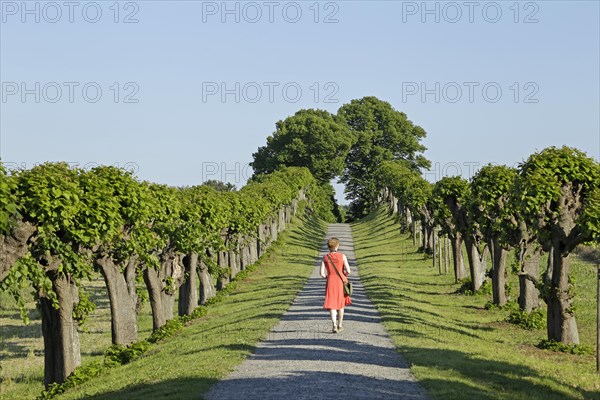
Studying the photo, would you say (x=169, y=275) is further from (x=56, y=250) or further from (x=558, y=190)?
(x=558, y=190)

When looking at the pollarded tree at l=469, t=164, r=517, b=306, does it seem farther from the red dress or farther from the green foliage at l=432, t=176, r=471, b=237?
the red dress

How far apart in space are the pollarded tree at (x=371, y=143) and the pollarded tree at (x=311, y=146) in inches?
274

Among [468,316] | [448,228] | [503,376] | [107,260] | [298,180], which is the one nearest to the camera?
[503,376]

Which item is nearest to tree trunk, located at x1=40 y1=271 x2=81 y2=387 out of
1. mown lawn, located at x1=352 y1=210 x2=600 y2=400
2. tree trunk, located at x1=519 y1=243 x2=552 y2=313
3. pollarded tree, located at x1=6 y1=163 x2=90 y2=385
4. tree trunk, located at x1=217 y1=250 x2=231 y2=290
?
pollarded tree, located at x1=6 y1=163 x2=90 y2=385

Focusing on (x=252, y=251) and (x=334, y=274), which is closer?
(x=334, y=274)

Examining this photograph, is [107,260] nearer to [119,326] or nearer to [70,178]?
[119,326]

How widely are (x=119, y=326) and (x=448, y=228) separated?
77.6 ft

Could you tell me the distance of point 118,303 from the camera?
31.4m

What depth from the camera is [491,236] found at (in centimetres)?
4072

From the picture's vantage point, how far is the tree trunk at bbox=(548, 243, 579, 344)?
2720 cm

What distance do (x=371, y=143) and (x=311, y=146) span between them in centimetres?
1499

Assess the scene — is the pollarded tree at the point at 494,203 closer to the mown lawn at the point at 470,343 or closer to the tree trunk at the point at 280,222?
the mown lawn at the point at 470,343

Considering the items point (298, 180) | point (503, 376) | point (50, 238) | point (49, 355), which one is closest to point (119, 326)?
point (49, 355)

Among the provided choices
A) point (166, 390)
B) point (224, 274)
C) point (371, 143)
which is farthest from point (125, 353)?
point (371, 143)
